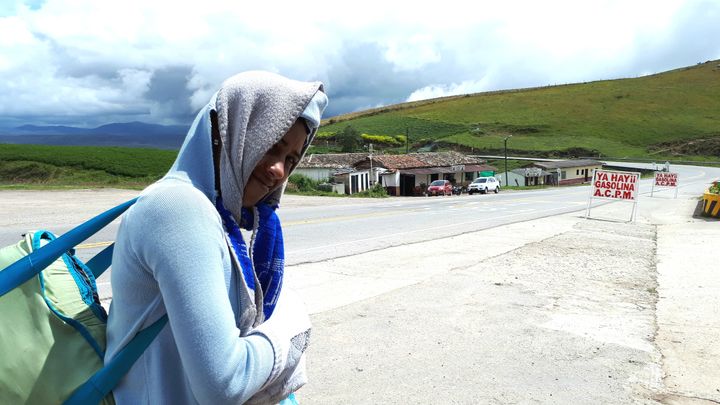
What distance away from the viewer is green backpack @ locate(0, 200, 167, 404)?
1.15 m

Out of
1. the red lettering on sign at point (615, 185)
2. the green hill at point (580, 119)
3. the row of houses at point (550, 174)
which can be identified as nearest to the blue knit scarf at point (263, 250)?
the red lettering on sign at point (615, 185)

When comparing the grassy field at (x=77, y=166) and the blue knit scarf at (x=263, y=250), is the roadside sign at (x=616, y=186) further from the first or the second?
the grassy field at (x=77, y=166)

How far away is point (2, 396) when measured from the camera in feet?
3.77

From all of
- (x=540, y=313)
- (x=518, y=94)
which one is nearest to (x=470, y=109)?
(x=518, y=94)

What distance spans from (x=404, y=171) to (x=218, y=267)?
198 ft

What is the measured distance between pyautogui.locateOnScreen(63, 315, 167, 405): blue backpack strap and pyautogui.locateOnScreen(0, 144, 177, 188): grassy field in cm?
3628

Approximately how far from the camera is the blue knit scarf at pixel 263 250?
4.59 ft

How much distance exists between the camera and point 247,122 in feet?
4.48

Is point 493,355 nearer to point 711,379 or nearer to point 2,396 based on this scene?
point 711,379

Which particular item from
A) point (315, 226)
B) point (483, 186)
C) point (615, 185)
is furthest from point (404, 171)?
point (315, 226)

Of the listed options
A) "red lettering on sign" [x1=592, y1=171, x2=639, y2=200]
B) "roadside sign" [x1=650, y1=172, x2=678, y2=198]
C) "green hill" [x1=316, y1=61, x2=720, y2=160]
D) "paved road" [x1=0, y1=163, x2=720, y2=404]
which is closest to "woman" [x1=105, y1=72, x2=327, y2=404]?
"paved road" [x1=0, y1=163, x2=720, y2=404]

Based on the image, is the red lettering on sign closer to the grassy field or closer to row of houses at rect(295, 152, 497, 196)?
the grassy field

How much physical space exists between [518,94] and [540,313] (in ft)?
513

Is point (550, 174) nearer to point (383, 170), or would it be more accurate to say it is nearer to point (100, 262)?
point (383, 170)
